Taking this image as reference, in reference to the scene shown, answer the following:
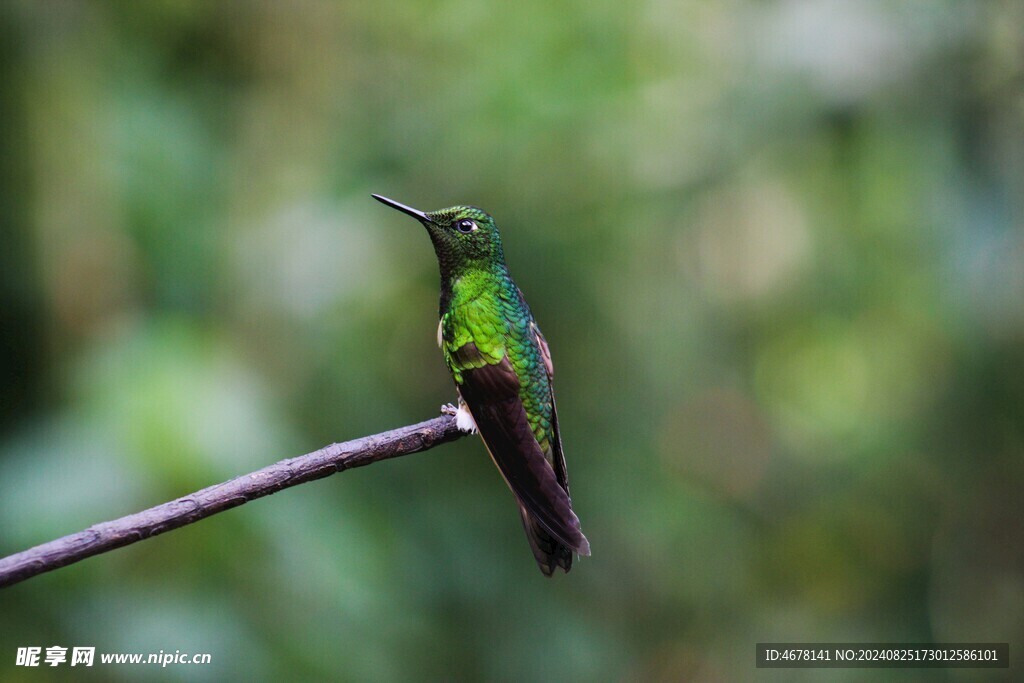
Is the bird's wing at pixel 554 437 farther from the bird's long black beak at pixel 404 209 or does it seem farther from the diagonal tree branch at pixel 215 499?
the bird's long black beak at pixel 404 209

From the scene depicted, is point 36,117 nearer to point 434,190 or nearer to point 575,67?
point 434,190

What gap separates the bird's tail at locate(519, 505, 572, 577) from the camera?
985 millimetres

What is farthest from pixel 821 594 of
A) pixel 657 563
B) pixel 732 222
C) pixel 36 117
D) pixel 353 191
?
pixel 36 117

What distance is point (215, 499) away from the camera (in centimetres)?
97

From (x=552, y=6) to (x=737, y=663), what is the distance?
3350mm

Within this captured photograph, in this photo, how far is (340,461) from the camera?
1060 millimetres

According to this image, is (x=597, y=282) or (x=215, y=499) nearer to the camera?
(x=215, y=499)

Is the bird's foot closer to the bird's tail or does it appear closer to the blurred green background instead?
the bird's tail

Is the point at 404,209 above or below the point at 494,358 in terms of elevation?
above

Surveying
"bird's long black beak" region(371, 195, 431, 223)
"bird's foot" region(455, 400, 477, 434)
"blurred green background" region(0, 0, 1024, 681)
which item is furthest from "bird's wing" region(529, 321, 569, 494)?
"blurred green background" region(0, 0, 1024, 681)

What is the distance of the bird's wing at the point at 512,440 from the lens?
0.96 metres

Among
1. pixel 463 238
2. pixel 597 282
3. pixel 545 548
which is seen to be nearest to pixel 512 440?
pixel 545 548

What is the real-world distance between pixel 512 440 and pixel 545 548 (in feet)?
0.46

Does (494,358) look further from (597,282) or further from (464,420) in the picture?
(597,282)
